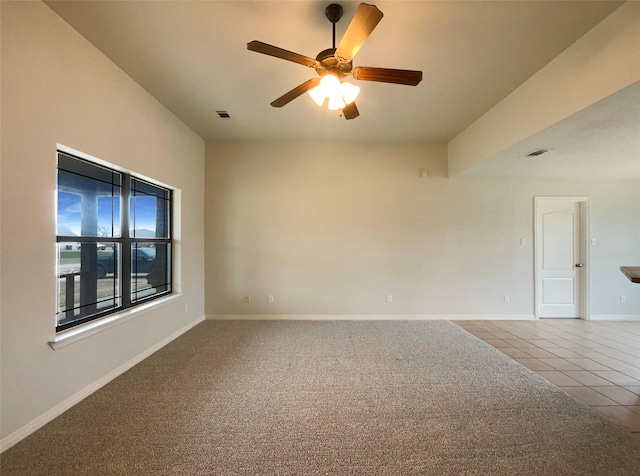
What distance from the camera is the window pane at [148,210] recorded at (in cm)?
311

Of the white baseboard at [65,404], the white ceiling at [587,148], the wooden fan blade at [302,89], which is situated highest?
the wooden fan blade at [302,89]

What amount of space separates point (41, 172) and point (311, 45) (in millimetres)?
2231

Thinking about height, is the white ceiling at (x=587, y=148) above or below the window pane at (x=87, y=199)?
above

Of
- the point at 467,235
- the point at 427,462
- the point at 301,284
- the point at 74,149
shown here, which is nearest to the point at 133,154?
the point at 74,149

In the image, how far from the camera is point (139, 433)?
5.95 feet

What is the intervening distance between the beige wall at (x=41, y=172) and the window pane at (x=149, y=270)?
1.96 feet

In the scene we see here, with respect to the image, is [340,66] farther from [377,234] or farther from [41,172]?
[377,234]

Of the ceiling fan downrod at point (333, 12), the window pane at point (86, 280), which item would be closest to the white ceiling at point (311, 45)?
the ceiling fan downrod at point (333, 12)

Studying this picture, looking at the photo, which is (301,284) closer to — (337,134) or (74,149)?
(337,134)

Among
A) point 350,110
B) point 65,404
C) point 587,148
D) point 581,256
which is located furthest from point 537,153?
point 65,404

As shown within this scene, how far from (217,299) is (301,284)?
1.42m

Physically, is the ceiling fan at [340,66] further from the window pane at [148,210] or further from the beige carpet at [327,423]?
the beige carpet at [327,423]

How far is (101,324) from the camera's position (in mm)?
2428

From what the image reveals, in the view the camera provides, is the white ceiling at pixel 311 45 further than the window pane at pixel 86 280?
No
